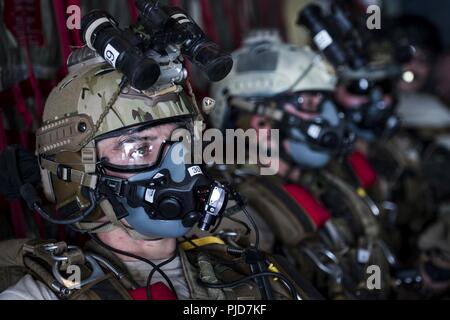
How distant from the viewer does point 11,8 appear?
2.78 meters

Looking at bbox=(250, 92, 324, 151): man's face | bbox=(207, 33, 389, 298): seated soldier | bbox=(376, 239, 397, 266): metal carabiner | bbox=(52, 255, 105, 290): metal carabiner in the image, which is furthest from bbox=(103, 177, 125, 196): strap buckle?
bbox=(376, 239, 397, 266): metal carabiner

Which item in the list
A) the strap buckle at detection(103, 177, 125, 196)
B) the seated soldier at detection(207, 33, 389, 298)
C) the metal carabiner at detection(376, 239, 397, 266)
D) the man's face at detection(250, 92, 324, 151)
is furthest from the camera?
the metal carabiner at detection(376, 239, 397, 266)

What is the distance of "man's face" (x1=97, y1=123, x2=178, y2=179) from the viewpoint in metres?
2.15

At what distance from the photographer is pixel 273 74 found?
11.5 feet

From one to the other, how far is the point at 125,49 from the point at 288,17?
180 inches

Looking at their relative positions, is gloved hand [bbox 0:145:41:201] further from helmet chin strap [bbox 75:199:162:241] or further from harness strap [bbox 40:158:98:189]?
helmet chin strap [bbox 75:199:162:241]

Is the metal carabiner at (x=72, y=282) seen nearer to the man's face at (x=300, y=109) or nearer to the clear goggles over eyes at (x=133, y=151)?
the clear goggles over eyes at (x=133, y=151)

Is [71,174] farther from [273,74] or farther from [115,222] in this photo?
[273,74]

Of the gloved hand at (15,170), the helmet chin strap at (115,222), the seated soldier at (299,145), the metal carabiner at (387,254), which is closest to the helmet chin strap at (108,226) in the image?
the helmet chin strap at (115,222)

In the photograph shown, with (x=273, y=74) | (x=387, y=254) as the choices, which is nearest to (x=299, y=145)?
(x=273, y=74)

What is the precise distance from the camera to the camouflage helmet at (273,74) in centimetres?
350

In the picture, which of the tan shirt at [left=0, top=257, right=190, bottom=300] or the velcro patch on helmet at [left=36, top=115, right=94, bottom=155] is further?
the velcro patch on helmet at [left=36, top=115, right=94, bottom=155]
